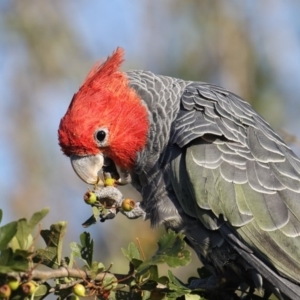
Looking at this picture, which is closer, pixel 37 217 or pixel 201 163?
pixel 37 217

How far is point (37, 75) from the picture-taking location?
1296 centimetres

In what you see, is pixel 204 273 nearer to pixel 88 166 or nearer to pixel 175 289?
pixel 175 289

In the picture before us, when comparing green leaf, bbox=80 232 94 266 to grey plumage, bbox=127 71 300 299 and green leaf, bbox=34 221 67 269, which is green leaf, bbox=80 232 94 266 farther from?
grey plumage, bbox=127 71 300 299

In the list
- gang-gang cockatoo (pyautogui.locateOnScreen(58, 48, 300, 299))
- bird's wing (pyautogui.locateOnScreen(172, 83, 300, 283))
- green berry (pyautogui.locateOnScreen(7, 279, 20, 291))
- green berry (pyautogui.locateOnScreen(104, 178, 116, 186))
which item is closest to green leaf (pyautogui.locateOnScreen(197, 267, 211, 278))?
gang-gang cockatoo (pyautogui.locateOnScreen(58, 48, 300, 299))

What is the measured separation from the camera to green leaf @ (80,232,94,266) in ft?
13.4

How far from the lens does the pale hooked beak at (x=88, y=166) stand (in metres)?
5.68

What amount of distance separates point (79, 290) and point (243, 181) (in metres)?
1.89

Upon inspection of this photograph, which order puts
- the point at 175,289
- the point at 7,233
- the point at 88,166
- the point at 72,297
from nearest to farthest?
1. the point at 7,233
2. the point at 72,297
3. the point at 175,289
4. the point at 88,166

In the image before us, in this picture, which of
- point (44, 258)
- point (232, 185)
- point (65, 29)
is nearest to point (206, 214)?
point (232, 185)

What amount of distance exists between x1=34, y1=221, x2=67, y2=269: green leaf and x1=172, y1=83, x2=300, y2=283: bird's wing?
145 centimetres

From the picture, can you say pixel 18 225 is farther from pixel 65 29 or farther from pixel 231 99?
pixel 65 29

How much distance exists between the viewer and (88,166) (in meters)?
5.74

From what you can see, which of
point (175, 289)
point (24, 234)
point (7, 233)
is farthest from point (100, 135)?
point (7, 233)

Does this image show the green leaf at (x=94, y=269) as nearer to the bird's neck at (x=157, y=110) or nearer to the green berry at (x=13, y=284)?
the green berry at (x=13, y=284)
